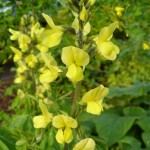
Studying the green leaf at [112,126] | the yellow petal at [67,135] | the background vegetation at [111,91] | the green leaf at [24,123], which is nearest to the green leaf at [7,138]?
the background vegetation at [111,91]

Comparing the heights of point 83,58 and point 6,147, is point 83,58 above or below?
above

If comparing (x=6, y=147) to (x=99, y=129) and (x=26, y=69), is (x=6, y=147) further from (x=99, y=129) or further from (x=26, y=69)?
(x=99, y=129)

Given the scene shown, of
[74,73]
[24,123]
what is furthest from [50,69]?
[24,123]

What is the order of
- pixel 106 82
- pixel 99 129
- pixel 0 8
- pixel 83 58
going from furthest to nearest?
pixel 106 82
pixel 99 129
pixel 0 8
pixel 83 58

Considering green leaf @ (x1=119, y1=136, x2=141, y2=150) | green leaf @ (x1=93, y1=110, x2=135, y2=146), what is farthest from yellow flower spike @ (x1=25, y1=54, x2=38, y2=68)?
green leaf @ (x1=119, y1=136, x2=141, y2=150)

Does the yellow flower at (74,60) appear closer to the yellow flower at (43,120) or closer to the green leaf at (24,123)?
the yellow flower at (43,120)

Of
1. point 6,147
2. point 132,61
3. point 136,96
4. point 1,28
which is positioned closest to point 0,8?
point 1,28

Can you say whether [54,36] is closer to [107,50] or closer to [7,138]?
[107,50]
